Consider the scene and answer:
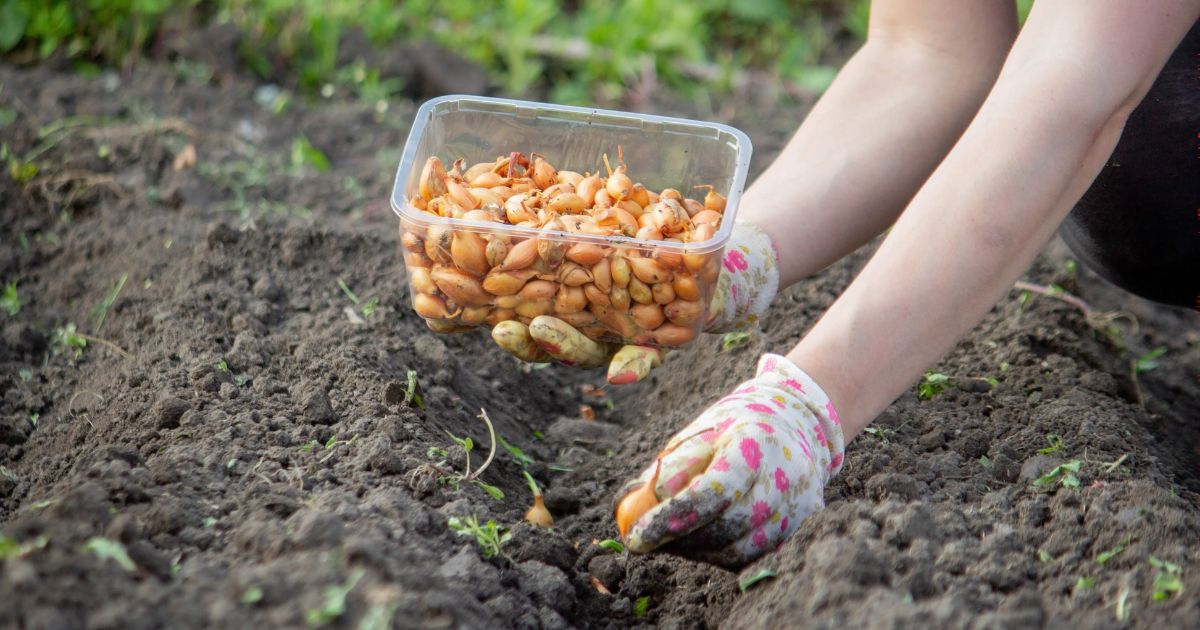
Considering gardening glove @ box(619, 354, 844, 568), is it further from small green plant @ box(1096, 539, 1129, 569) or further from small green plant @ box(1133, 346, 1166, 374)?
small green plant @ box(1133, 346, 1166, 374)

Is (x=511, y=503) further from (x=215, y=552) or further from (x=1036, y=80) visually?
(x=1036, y=80)

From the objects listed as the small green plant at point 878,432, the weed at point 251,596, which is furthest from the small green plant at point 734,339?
the weed at point 251,596

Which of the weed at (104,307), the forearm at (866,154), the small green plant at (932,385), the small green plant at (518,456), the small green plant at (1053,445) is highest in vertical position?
the forearm at (866,154)

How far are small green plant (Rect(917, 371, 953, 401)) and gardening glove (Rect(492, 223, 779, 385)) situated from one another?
35 cm

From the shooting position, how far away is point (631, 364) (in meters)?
1.67

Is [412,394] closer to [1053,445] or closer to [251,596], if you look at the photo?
[251,596]

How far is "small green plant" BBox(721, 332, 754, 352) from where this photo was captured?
7.43 feet

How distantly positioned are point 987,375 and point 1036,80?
76 centimetres

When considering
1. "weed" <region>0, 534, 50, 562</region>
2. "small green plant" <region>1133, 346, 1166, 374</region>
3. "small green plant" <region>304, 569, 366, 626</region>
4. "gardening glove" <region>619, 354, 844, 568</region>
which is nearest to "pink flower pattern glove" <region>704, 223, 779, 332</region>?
"gardening glove" <region>619, 354, 844, 568</region>

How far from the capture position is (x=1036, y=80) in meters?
1.55

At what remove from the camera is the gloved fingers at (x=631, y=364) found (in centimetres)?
167

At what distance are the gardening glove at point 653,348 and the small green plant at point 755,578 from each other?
337 mm

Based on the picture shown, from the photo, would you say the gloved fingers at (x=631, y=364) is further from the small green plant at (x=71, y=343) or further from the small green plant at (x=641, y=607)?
the small green plant at (x=71, y=343)

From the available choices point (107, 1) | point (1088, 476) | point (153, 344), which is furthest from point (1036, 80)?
point (107, 1)
